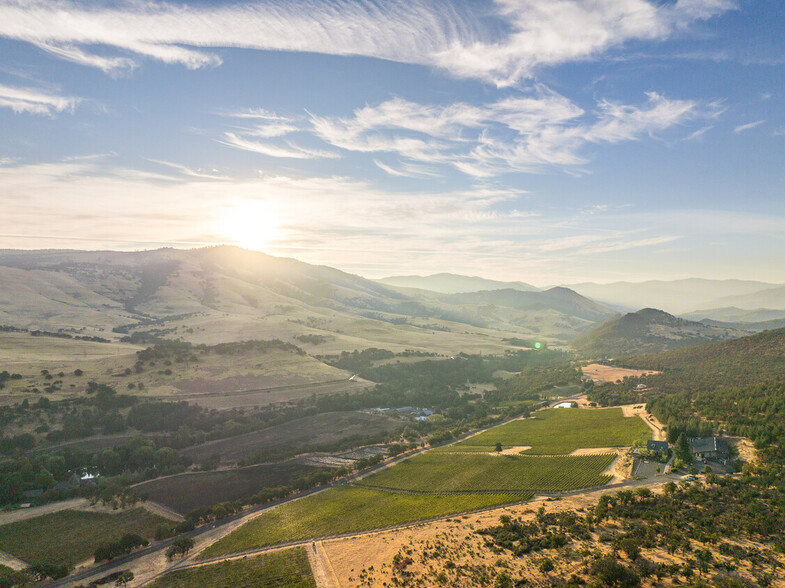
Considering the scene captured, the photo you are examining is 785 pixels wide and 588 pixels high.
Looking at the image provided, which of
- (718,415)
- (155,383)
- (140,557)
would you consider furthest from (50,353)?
(718,415)

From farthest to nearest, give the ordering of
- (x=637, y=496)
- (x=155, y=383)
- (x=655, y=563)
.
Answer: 1. (x=155, y=383)
2. (x=637, y=496)
3. (x=655, y=563)

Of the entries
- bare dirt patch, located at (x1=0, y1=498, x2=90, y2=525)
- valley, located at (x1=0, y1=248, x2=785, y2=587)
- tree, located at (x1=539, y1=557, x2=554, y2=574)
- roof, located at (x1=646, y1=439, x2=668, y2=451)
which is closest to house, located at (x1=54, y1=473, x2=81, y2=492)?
valley, located at (x1=0, y1=248, x2=785, y2=587)

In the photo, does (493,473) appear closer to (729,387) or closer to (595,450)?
(595,450)

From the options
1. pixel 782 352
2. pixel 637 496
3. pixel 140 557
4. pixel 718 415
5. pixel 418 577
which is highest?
pixel 782 352

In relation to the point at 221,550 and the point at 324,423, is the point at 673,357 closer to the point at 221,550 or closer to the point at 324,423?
the point at 324,423

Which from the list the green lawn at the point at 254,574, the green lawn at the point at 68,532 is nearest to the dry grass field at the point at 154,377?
the green lawn at the point at 68,532

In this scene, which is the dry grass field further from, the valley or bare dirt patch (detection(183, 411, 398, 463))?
bare dirt patch (detection(183, 411, 398, 463))

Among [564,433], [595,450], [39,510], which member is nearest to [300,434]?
[39,510]
